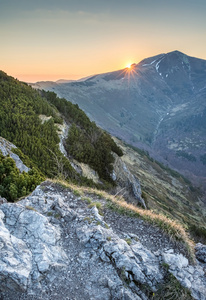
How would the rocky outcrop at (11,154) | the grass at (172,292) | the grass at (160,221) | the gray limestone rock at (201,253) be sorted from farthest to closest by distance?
the rocky outcrop at (11,154), the grass at (160,221), the gray limestone rock at (201,253), the grass at (172,292)

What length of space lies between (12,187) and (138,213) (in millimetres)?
6044

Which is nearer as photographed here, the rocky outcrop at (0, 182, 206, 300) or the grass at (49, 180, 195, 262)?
the rocky outcrop at (0, 182, 206, 300)

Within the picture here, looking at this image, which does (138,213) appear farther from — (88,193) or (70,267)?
(70,267)

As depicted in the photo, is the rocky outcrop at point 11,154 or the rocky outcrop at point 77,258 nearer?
the rocky outcrop at point 77,258

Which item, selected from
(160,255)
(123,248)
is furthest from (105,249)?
(160,255)

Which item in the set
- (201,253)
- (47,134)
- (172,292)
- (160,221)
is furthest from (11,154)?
(201,253)

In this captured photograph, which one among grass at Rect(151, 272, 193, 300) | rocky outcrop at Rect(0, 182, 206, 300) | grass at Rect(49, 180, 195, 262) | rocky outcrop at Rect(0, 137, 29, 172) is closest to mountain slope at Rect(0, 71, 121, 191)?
rocky outcrop at Rect(0, 137, 29, 172)

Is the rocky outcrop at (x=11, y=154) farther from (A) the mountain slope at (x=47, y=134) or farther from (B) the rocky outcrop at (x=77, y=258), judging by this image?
(B) the rocky outcrop at (x=77, y=258)

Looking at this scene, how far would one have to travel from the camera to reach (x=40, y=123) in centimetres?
1983

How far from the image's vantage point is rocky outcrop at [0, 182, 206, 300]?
5.62 meters

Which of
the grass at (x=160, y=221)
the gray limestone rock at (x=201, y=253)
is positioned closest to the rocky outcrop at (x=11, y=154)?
the grass at (x=160, y=221)

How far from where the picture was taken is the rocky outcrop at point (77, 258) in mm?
5617

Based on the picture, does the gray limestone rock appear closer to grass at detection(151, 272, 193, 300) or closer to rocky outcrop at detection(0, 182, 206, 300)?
rocky outcrop at detection(0, 182, 206, 300)

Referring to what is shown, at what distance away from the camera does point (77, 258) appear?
670 cm
